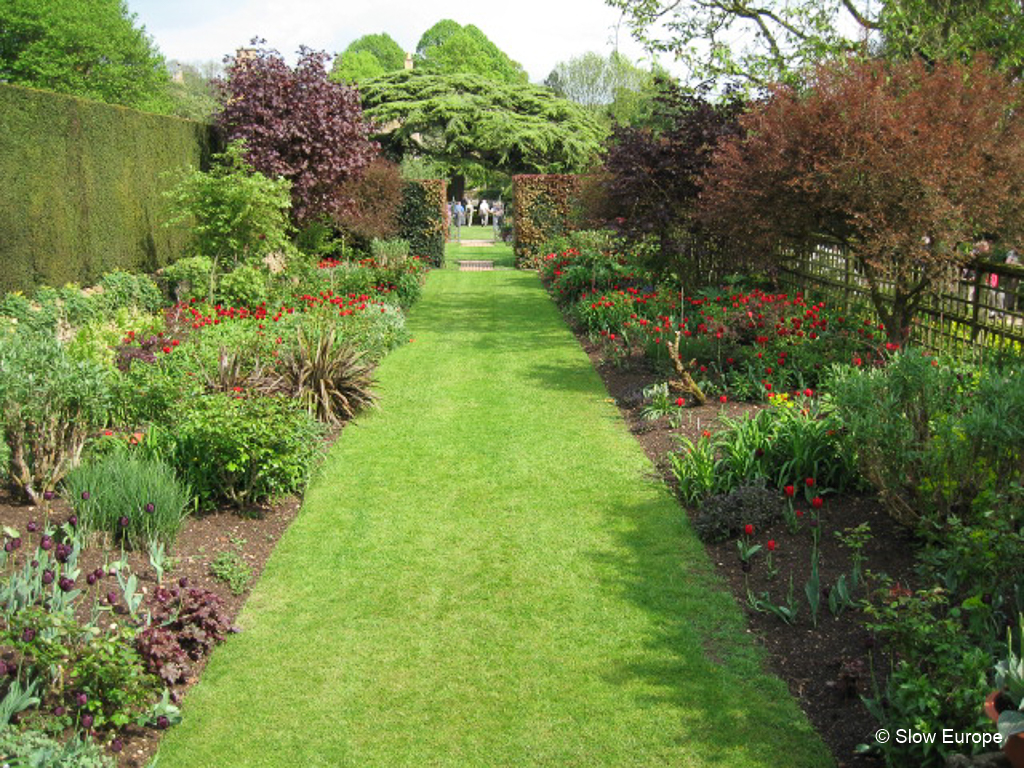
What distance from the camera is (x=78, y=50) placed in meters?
39.8

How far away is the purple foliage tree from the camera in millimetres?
15453

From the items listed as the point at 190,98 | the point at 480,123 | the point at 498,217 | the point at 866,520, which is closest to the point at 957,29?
the point at 866,520

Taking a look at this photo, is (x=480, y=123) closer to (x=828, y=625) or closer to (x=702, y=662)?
(x=828, y=625)

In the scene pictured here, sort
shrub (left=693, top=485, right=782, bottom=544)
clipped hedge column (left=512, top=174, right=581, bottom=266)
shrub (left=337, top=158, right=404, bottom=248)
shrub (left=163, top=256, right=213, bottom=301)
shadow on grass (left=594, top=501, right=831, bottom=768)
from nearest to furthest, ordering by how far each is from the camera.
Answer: shadow on grass (left=594, top=501, right=831, bottom=768)
shrub (left=693, top=485, right=782, bottom=544)
shrub (left=163, top=256, right=213, bottom=301)
shrub (left=337, top=158, right=404, bottom=248)
clipped hedge column (left=512, top=174, right=581, bottom=266)

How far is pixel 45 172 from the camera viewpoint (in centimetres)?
1181

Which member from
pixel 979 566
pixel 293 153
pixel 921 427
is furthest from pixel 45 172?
pixel 979 566

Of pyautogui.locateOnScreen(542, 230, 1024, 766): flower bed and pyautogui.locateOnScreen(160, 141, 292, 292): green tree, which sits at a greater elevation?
pyautogui.locateOnScreen(160, 141, 292, 292): green tree

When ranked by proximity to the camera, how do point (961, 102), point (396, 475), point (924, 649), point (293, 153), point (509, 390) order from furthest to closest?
point (293, 153)
point (509, 390)
point (961, 102)
point (396, 475)
point (924, 649)

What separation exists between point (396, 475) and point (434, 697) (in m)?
3.22

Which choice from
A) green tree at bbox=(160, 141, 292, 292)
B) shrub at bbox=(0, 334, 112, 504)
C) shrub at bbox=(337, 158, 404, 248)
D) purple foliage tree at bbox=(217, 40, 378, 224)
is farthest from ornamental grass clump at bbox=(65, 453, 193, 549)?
shrub at bbox=(337, 158, 404, 248)

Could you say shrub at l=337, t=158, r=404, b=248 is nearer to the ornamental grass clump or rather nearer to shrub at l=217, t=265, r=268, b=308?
shrub at l=217, t=265, r=268, b=308

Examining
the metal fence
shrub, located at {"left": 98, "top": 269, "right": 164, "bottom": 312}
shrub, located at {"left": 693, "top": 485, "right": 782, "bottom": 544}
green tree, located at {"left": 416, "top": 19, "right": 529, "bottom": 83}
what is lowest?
shrub, located at {"left": 693, "top": 485, "right": 782, "bottom": 544}

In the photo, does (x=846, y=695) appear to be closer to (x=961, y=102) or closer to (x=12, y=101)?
(x=961, y=102)

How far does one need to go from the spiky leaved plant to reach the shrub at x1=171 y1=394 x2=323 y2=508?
1697 millimetres
